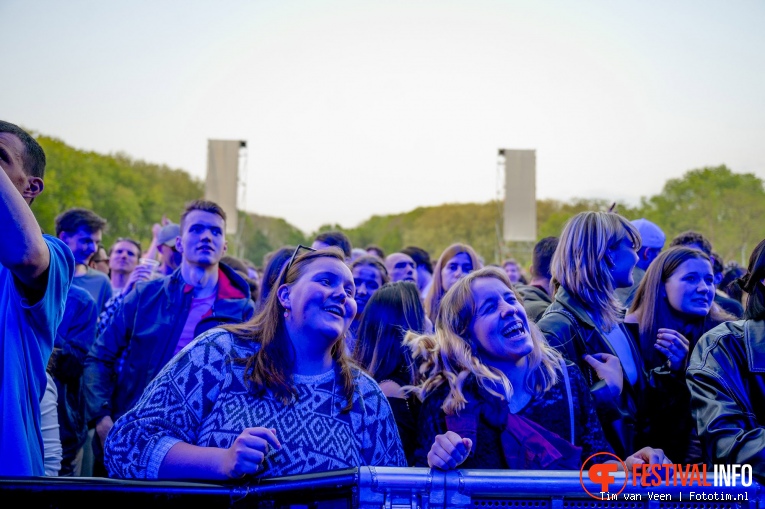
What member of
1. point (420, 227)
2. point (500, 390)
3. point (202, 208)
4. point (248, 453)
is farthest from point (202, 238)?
point (420, 227)

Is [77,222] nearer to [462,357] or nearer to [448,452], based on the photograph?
[462,357]

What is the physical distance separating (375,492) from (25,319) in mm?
1333

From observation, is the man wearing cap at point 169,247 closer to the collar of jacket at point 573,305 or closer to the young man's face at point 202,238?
the young man's face at point 202,238

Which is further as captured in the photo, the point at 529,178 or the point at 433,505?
the point at 529,178

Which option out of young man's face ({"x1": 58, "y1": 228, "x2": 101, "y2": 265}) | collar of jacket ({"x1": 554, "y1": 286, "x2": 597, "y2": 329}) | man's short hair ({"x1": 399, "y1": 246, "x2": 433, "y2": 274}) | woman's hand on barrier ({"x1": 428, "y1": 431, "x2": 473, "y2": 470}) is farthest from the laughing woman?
man's short hair ({"x1": 399, "y1": 246, "x2": 433, "y2": 274})

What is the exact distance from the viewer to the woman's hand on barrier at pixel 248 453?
210 centimetres

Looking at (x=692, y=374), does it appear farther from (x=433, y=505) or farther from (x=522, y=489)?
(x=433, y=505)

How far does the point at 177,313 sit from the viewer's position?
4.71 metres

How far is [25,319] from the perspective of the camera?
2344 mm

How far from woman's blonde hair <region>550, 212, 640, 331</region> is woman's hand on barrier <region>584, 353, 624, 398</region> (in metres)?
0.34

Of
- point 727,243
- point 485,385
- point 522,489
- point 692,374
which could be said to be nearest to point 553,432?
point 485,385

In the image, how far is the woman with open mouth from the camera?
3.62 metres

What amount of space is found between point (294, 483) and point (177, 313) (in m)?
3.11

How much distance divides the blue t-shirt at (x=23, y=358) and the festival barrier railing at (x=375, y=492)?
62 cm
